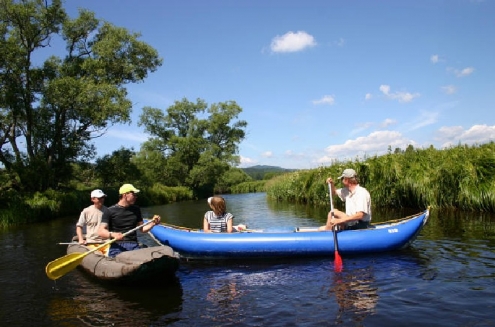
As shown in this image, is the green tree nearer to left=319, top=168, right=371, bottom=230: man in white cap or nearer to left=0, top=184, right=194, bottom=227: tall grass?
left=0, top=184, right=194, bottom=227: tall grass

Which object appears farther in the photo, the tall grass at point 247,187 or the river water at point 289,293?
the tall grass at point 247,187

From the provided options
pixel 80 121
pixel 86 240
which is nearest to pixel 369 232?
pixel 86 240

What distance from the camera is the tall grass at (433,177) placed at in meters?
11.2

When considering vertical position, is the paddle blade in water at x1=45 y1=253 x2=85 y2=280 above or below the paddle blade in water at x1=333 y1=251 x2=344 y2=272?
above

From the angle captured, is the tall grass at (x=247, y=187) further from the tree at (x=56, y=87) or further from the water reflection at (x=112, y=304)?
the water reflection at (x=112, y=304)

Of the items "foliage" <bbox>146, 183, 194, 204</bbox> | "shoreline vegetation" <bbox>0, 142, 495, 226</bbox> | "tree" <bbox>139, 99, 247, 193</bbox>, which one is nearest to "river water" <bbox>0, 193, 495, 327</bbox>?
"shoreline vegetation" <bbox>0, 142, 495, 226</bbox>

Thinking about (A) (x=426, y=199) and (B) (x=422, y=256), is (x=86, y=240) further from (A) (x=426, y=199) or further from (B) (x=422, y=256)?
(A) (x=426, y=199)

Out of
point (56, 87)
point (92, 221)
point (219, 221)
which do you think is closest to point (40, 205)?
point (56, 87)

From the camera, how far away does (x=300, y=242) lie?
7367 mm

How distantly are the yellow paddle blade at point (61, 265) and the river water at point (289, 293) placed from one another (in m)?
0.29

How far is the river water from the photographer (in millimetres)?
4672

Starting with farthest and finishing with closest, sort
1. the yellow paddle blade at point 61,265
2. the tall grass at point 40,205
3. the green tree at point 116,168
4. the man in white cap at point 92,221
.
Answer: the green tree at point 116,168 → the tall grass at point 40,205 → the man in white cap at point 92,221 → the yellow paddle blade at point 61,265

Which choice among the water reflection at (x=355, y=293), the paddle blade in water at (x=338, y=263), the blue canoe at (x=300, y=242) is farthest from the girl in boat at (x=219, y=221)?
the water reflection at (x=355, y=293)

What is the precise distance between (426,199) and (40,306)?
10937 millimetres
